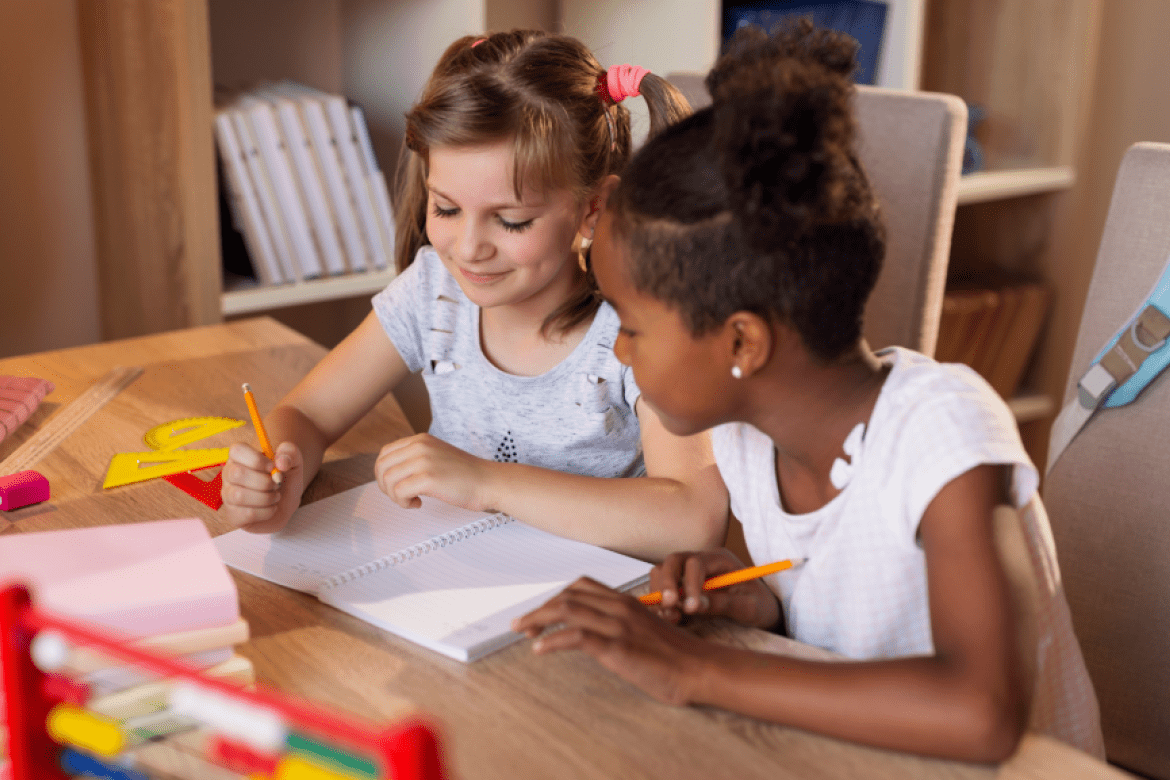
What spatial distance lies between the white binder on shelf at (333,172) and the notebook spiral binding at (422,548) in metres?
0.95

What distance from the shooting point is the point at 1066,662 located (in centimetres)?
86

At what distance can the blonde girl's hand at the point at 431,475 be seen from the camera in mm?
949

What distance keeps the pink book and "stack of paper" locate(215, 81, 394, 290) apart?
1019 millimetres

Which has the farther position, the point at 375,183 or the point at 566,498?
the point at 375,183

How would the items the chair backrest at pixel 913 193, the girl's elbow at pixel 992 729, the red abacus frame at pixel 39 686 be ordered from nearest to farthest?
the red abacus frame at pixel 39 686, the girl's elbow at pixel 992 729, the chair backrest at pixel 913 193

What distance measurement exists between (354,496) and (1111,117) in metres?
2.17

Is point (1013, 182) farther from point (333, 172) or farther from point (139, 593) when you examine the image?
point (139, 593)

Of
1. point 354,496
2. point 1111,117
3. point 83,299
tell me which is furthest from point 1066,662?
point 1111,117

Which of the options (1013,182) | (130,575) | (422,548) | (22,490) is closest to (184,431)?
(22,490)

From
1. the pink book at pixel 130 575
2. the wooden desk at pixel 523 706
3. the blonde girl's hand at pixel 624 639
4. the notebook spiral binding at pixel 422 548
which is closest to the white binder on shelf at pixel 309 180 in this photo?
the wooden desk at pixel 523 706

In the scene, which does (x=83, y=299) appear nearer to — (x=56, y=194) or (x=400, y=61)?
(x=56, y=194)

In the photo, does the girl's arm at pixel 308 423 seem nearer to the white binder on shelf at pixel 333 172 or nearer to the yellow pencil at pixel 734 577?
the yellow pencil at pixel 734 577

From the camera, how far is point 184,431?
1198 mm

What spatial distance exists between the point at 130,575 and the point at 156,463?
46 cm
